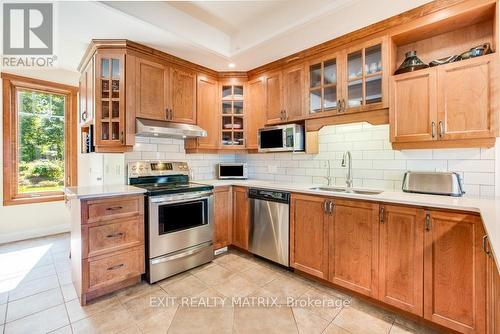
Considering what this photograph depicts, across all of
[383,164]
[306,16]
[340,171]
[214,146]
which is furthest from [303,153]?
[306,16]

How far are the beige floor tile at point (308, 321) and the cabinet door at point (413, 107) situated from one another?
1677 mm

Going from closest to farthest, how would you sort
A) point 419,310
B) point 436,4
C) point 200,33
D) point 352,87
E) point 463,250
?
point 463,250 < point 419,310 < point 436,4 < point 352,87 < point 200,33

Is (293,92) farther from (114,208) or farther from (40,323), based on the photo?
(40,323)

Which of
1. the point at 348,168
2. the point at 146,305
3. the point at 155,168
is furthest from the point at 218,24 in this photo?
the point at 146,305

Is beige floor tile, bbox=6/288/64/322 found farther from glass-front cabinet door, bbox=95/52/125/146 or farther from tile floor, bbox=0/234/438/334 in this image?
glass-front cabinet door, bbox=95/52/125/146

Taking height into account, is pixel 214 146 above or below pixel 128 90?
below

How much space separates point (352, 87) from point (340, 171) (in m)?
0.95

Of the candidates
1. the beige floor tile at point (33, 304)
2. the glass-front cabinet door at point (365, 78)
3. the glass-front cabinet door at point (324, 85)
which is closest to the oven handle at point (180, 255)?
the beige floor tile at point (33, 304)

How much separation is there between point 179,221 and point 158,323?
101 cm

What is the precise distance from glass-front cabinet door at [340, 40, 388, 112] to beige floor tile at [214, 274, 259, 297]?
6.69 ft

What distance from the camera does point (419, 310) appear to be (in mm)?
1776

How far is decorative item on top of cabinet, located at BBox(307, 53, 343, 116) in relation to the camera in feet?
8.44

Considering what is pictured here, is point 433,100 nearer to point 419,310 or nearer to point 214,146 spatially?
point 419,310

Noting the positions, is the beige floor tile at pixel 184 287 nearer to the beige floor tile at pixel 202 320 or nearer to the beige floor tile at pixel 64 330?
the beige floor tile at pixel 202 320
